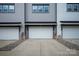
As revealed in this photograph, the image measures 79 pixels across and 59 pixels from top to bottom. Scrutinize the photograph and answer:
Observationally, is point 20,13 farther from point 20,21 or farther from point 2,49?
point 2,49

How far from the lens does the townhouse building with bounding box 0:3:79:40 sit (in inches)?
88.2

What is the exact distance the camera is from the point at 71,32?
231 centimetres

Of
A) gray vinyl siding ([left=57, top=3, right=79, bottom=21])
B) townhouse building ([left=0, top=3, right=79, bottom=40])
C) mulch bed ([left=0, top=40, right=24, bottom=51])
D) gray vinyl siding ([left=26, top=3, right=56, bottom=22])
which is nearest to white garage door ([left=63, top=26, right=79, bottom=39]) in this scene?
townhouse building ([left=0, top=3, right=79, bottom=40])

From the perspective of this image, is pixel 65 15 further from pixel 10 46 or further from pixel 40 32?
pixel 10 46

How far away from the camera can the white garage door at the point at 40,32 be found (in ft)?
7.53

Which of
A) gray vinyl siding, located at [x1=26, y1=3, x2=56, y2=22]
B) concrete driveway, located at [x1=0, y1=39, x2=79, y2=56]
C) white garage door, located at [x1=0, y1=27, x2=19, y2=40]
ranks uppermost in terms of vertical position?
gray vinyl siding, located at [x1=26, y1=3, x2=56, y2=22]

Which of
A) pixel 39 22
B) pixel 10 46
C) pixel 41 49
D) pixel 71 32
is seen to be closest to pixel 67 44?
pixel 71 32

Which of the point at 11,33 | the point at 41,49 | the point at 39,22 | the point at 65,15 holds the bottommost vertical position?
the point at 41,49

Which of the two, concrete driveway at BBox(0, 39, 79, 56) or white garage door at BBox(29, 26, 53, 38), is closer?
concrete driveway at BBox(0, 39, 79, 56)

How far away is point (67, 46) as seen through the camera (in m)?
2.27

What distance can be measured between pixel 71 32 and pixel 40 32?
502 millimetres

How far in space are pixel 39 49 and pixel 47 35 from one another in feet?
0.84

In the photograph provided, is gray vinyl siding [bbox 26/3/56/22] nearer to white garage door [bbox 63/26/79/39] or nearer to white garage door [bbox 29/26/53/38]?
white garage door [bbox 29/26/53/38]

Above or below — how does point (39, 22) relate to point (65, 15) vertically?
below
